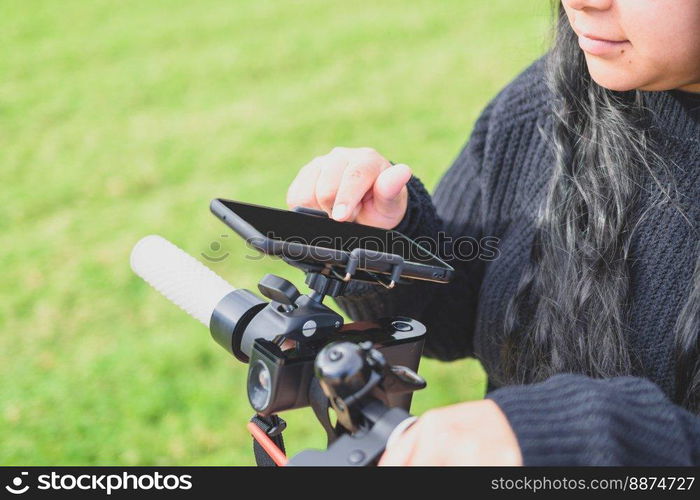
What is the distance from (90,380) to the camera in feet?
9.62

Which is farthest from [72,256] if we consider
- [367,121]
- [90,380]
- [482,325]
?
[482,325]

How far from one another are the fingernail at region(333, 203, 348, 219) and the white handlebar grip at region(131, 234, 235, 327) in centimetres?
19

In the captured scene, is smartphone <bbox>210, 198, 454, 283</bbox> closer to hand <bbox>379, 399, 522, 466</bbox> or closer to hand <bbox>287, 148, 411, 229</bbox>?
hand <bbox>287, 148, 411, 229</bbox>

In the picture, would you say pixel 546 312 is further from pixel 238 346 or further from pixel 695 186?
pixel 238 346

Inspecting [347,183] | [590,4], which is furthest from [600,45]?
[347,183]

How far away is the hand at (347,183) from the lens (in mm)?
1213

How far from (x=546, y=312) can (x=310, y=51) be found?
15.2 ft

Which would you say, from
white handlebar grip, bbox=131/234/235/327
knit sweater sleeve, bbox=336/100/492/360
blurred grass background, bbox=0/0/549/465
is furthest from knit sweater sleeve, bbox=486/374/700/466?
blurred grass background, bbox=0/0/549/465

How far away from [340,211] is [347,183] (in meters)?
0.05

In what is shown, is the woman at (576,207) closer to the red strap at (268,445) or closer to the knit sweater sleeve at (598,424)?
the knit sweater sleeve at (598,424)

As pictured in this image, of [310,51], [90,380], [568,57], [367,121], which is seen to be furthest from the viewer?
[310,51]

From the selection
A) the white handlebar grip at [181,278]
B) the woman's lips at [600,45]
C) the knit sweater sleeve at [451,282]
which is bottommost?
the knit sweater sleeve at [451,282]

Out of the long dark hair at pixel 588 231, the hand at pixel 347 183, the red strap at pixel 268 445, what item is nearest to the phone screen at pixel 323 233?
the hand at pixel 347 183

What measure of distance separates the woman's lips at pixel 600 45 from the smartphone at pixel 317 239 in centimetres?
38
